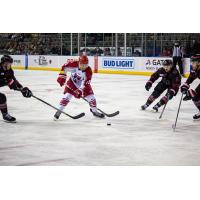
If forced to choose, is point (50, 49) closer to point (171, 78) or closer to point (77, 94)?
point (171, 78)

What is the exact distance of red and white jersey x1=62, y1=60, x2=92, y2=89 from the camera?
5727 mm

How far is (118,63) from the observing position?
13445 millimetres

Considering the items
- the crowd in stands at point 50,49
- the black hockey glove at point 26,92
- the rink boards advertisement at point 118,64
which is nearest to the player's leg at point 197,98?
the black hockey glove at point 26,92

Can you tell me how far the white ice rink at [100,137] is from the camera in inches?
156

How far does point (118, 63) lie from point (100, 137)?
8693mm

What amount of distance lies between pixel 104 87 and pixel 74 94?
398 centimetres

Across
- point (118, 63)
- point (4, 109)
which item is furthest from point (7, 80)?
point (118, 63)

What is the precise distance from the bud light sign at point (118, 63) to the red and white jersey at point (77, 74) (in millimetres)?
7177

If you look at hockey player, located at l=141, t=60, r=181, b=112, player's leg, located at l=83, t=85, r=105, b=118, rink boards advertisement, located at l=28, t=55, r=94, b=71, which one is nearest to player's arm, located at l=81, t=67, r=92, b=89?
player's leg, located at l=83, t=85, r=105, b=118

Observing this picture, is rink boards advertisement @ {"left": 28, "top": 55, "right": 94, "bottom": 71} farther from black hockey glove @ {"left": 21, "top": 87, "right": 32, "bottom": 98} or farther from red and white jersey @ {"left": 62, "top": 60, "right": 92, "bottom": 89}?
black hockey glove @ {"left": 21, "top": 87, "right": 32, "bottom": 98}

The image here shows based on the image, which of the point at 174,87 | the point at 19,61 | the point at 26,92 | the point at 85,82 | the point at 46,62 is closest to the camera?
the point at 26,92

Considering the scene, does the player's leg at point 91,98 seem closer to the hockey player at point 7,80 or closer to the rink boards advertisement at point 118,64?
the hockey player at point 7,80

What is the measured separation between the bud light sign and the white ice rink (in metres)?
5.56
